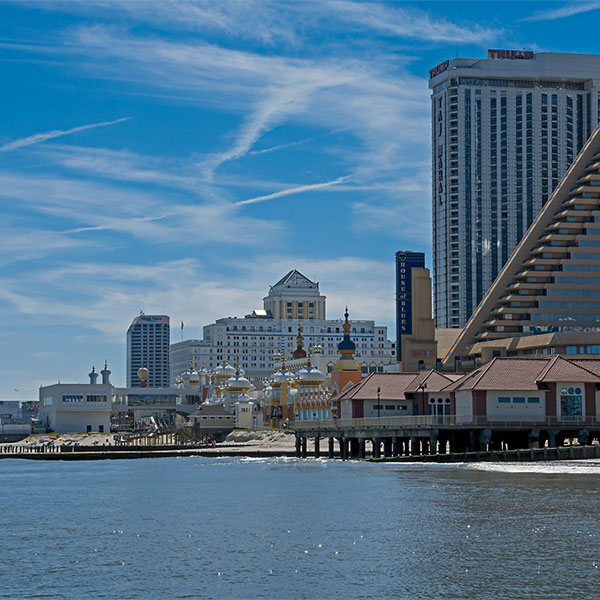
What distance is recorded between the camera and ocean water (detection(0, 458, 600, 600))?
40281mm

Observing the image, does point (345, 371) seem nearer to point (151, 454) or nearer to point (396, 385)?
point (151, 454)

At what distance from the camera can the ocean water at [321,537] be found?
40281mm

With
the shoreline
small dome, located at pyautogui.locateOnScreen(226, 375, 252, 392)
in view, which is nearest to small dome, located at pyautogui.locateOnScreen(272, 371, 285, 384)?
small dome, located at pyautogui.locateOnScreen(226, 375, 252, 392)

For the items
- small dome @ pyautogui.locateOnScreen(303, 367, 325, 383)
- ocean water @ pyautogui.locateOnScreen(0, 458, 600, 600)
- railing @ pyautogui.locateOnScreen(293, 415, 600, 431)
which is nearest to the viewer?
ocean water @ pyautogui.locateOnScreen(0, 458, 600, 600)

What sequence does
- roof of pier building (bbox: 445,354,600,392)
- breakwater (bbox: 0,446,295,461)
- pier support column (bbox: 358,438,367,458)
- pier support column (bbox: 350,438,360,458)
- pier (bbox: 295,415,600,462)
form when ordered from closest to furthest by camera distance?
pier (bbox: 295,415,600,462)
roof of pier building (bbox: 445,354,600,392)
pier support column (bbox: 350,438,360,458)
pier support column (bbox: 358,438,367,458)
breakwater (bbox: 0,446,295,461)

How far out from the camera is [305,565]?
1736 inches

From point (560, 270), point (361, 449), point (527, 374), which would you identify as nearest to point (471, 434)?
point (527, 374)

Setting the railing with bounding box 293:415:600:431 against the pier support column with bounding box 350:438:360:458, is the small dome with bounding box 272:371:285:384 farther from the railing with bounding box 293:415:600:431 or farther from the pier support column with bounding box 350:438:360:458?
the railing with bounding box 293:415:600:431

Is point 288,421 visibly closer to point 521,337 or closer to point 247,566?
point 521,337

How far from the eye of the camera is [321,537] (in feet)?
169

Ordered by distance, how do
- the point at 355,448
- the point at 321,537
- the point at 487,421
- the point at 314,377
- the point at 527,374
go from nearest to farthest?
the point at 321,537
the point at 487,421
the point at 527,374
the point at 355,448
the point at 314,377

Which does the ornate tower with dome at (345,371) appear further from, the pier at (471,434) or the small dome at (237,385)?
the pier at (471,434)

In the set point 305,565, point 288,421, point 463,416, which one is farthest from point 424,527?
point 288,421

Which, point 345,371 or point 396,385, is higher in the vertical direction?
point 345,371
